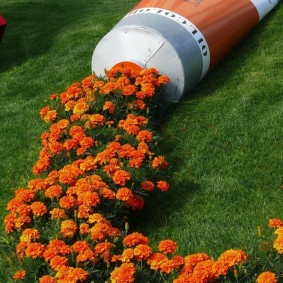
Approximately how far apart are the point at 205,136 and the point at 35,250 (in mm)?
2569

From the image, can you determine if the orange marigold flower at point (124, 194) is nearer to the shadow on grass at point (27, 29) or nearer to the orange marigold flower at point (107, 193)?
the orange marigold flower at point (107, 193)

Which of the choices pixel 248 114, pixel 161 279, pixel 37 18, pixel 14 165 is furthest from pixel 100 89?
pixel 37 18

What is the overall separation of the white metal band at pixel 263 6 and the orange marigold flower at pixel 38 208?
16.5 ft

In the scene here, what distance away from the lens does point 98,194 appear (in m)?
4.20

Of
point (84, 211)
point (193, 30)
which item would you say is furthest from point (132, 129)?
point (193, 30)

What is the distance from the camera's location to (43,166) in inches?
189

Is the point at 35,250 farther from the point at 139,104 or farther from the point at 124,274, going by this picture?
the point at 139,104

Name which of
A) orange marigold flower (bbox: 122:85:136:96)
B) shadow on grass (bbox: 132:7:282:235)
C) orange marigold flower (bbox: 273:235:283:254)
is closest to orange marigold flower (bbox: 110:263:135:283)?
orange marigold flower (bbox: 273:235:283:254)

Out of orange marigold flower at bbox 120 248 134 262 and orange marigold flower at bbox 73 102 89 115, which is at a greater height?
orange marigold flower at bbox 120 248 134 262

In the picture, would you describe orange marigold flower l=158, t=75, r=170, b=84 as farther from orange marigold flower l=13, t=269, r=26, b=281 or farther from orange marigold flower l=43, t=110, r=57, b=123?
orange marigold flower l=13, t=269, r=26, b=281

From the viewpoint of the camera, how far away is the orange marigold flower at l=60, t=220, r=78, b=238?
379cm

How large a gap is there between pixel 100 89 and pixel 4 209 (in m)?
1.62

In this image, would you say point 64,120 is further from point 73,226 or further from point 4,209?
point 73,226

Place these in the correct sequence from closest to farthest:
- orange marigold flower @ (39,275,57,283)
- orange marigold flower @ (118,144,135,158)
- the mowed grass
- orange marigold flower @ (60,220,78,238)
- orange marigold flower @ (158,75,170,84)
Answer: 1. orange marigold flower @ (39,275,57,283)
2. orange marigold flower @ (60,220,78,238)
3. the mowed grass
4. orange marigold flower @ (118,144,135,158)
5. orange marigold flower @ (158,75,170,84)
